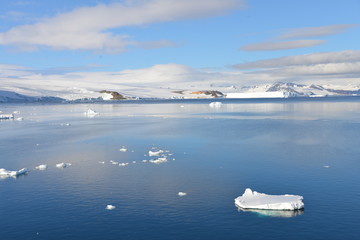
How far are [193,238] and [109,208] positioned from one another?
3453mm

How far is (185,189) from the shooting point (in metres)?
13.7

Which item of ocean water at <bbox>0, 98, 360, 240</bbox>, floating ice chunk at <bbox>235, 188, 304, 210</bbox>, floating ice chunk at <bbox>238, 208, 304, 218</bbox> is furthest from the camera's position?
floating ice chunk at <bbox>235, 188, 304, 210</bbox>

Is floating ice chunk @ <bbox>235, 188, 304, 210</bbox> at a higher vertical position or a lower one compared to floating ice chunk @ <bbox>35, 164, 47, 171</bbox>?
lower

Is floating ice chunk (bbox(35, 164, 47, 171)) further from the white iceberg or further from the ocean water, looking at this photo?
the white iceberg

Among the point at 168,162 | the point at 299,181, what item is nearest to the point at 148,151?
the point at 168,162

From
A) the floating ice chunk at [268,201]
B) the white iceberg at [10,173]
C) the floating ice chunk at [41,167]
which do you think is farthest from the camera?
the floating ice chunk at [41,167]

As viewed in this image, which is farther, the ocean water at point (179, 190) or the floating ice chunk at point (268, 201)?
the floating ice chunk at point (268, 201)

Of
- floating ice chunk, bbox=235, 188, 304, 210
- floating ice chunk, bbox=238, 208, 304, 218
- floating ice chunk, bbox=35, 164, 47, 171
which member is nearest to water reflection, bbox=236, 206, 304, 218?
floating ice chunk, bbox=238, 208, 304, 218

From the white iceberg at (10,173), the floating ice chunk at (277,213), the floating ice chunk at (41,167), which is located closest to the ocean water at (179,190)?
the floating ice chunk at (277,213)

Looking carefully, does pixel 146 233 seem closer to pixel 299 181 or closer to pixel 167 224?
pixel 167 224

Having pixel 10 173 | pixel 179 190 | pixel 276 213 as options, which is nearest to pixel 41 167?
pixel 10 173

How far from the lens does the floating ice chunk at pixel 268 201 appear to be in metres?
11.7

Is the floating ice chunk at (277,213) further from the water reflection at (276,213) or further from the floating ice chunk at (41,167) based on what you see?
the floating ice chunk at (41,167)

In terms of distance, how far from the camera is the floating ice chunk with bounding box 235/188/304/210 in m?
11.7
